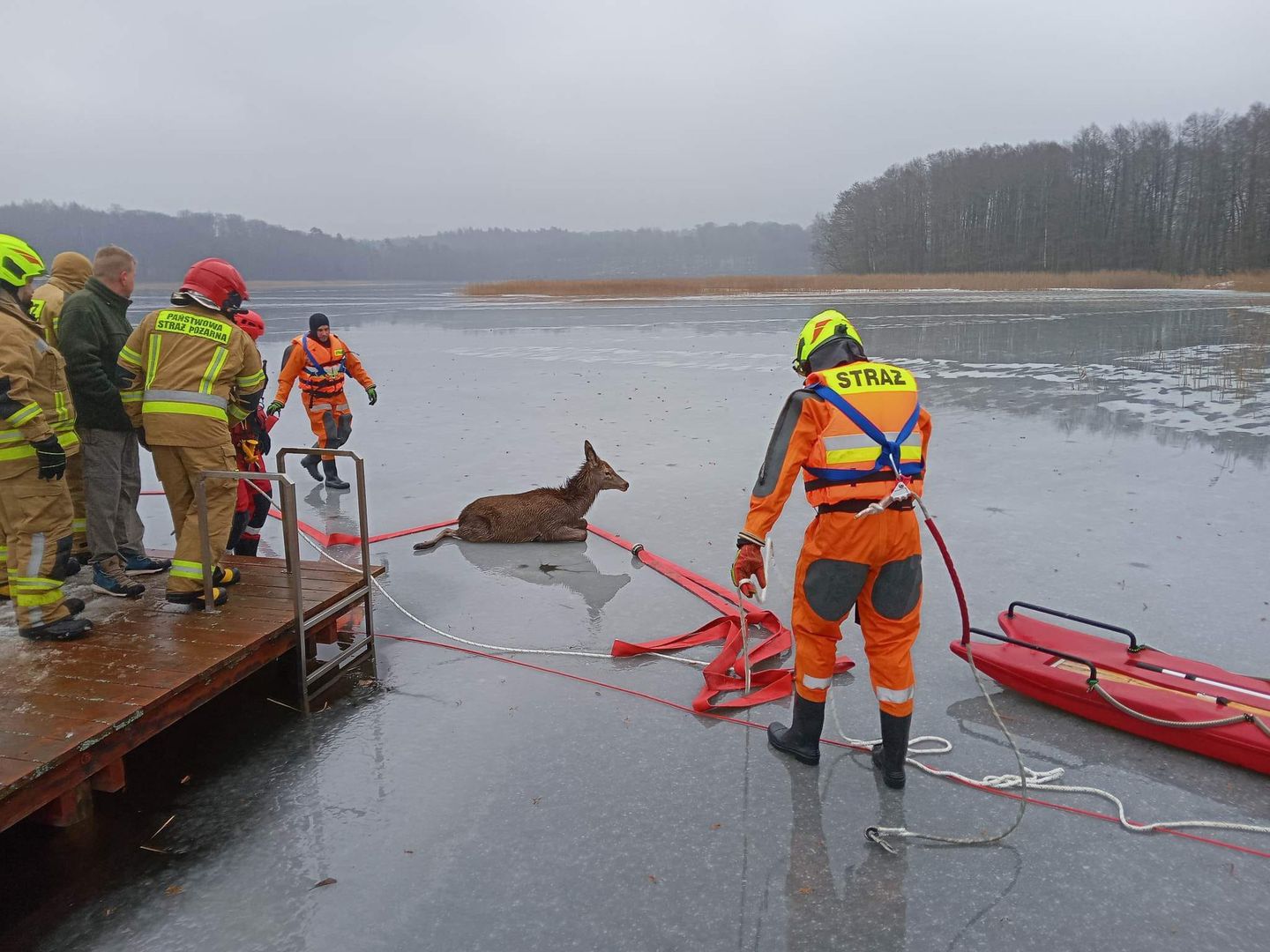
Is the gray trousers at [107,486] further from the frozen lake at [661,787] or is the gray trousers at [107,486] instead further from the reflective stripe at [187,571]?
the frozen lake at [661,787]

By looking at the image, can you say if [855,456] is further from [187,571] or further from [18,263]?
[18,263]

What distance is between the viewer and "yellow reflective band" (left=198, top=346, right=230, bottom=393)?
14.9 feet

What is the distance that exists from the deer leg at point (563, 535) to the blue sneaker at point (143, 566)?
300 cm

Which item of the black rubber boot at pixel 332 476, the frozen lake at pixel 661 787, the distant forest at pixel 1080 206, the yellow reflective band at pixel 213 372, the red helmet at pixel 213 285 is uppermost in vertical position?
the distant forest at pixel 1080 206

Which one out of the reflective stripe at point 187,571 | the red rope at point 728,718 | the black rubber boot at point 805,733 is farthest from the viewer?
the reflective stripe at point 187,571

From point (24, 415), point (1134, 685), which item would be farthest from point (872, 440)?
point (24, 415)

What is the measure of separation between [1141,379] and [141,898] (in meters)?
16.1

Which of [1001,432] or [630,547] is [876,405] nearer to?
[630,547]

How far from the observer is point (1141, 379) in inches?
572

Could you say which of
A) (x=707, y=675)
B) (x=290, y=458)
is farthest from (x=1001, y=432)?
(x=290, y=458)

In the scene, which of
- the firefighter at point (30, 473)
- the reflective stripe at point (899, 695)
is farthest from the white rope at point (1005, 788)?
the firefighter at point (30, 473)

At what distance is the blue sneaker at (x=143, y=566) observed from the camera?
5273mm

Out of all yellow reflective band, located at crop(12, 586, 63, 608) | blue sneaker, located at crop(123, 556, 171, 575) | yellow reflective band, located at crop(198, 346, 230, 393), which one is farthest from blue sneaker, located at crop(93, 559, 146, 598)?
yellow reflective band, located at crop(198, 346, 230, 393)

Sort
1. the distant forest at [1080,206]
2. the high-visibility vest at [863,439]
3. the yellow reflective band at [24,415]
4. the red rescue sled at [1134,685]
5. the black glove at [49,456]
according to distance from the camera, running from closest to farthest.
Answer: the high-visibility vest at [863,439] < the red rescue sled at [1134,685] < the yellow reflective band at [24,415] < the black glove at [49,456] < the distant forest at [1080,206]
